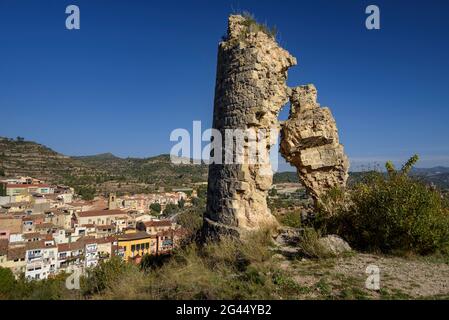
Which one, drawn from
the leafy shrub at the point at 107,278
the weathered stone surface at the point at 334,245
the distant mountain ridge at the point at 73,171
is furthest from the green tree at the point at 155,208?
the weathered stone surface at the point at 334,245

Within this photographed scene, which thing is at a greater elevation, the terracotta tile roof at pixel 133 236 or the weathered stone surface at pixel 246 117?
the weathered stone surface at pixel 246 117

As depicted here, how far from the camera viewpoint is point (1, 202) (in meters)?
59.5

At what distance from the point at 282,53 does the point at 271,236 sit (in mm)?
4264

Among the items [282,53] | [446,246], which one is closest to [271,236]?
[446,246]

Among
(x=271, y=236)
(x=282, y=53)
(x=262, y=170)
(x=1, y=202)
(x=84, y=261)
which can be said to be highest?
(x=282, y=53)

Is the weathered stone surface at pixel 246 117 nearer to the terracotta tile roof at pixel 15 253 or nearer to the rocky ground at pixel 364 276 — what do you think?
the rocky ground at pixel 364 276

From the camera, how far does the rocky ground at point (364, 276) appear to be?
486 centimetres

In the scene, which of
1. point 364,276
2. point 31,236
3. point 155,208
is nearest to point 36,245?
point 31,236

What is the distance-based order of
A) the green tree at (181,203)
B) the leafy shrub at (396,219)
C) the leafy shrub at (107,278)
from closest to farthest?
the leafy shrub at (107,278) → the leafy shrub at (396,219) → the green tree at (181,203)

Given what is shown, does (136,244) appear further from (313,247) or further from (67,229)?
(313,247)

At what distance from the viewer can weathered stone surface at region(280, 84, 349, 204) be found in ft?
30.1

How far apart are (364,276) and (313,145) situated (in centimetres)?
457

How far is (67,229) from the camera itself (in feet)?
162
